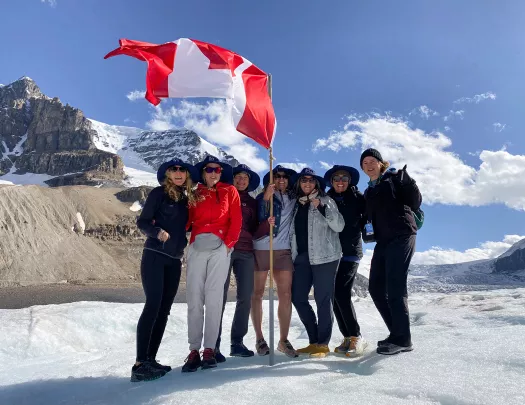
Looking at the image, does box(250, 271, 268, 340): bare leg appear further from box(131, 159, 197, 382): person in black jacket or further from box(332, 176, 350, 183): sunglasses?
box(332, 176, 350, 183): sunglasses

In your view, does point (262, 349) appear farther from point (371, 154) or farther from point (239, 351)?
point (371, 154)

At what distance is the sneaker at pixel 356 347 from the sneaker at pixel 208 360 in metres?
1.66

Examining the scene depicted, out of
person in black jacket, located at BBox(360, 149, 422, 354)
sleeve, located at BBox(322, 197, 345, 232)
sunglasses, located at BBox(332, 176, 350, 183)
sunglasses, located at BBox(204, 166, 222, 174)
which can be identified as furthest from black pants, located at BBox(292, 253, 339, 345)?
sunglasses, located at BBox(204, 166, 222, 174)

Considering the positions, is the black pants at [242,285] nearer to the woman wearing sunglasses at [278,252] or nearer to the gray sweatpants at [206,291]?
the woman wearing sunglasses at [278,252]

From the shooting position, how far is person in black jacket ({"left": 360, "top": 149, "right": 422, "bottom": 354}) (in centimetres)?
471

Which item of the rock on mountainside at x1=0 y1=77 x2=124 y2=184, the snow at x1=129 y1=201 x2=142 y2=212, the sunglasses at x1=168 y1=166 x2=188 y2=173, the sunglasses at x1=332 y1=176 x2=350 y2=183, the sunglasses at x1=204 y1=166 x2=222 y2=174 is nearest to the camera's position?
the sunglasses at x1=168 y1=166 x2=188 y2=173

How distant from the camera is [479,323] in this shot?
6848 millimetres

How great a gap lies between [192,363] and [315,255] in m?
1.96

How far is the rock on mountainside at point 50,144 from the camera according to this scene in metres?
143

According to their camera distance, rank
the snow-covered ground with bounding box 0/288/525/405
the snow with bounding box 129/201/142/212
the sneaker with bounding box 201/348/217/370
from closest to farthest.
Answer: the snow-covered ground with bounding box 0/288/525/405 < the sneaker with bounding box 201/348/217/370 < the snow with bounding box 129/201/142/212

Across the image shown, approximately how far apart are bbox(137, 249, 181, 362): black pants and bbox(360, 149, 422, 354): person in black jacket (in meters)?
2.53

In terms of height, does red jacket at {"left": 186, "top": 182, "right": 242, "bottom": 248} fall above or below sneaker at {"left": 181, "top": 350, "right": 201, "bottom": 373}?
above

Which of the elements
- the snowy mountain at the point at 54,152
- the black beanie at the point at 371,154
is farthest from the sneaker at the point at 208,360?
the snowy mountain at the point at 54,152

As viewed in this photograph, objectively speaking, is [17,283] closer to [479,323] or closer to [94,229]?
[94,229]
